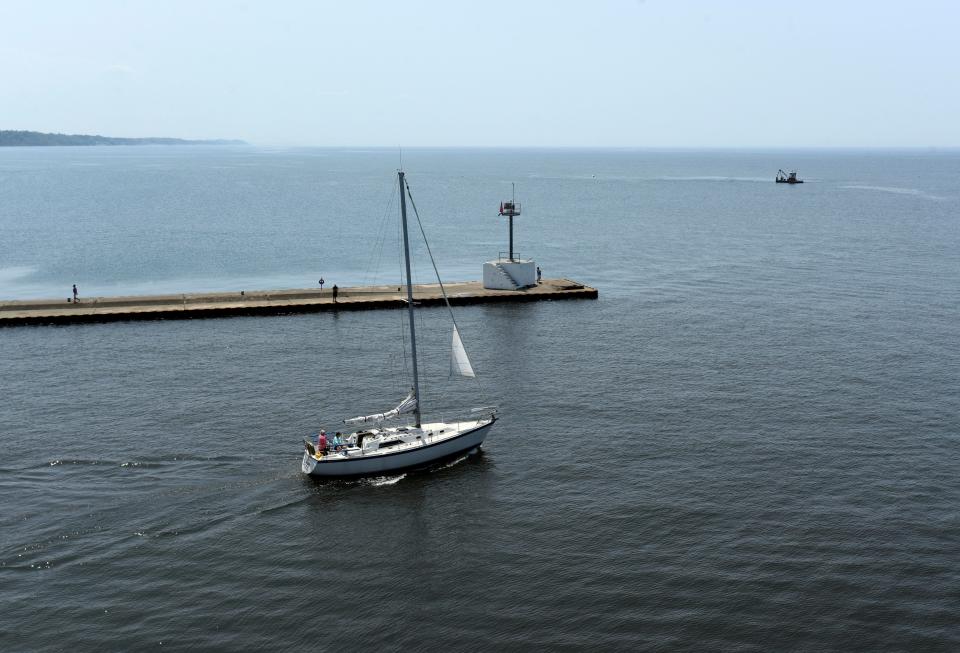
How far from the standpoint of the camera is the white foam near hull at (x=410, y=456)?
1683 inches

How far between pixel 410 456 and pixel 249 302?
4161cm

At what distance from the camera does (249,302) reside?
80.6 meters

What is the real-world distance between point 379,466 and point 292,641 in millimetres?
14388

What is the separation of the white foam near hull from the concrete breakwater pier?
87.7 feet

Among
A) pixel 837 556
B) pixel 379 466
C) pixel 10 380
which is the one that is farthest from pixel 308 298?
pixel 837 556

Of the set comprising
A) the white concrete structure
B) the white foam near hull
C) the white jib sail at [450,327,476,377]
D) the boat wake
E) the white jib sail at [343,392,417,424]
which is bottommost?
the boat wake

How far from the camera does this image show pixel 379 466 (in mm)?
43938

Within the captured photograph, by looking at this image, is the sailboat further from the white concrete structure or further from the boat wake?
the white concrete structure

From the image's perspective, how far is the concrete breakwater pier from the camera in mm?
75500

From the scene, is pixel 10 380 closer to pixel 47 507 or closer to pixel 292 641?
pixel 47 507

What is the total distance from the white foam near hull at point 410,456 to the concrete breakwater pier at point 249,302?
2672 centimetres

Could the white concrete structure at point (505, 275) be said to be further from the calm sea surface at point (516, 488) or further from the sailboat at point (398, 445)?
the sailboat at point (398, 445)

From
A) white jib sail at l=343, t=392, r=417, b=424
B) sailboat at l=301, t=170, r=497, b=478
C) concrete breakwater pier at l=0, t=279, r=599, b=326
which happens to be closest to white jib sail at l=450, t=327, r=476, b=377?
sailboat at l=301, t=170, r=497, b=478

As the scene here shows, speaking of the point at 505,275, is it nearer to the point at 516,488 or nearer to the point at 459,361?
the point at 459,361
